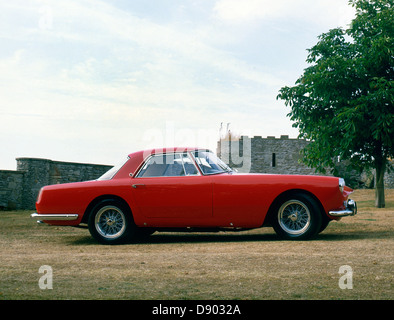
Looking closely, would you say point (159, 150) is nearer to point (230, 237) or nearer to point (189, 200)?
point (189, 200)

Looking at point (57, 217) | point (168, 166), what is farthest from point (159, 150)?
point (57, 217)

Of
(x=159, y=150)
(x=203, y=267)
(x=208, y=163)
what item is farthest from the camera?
Result: (x=159, y=150)

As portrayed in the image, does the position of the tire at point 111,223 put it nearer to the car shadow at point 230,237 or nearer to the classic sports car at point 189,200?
the classic sports car at point 189,200

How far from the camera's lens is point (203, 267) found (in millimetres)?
6242

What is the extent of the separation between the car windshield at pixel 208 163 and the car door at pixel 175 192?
0.44 feet

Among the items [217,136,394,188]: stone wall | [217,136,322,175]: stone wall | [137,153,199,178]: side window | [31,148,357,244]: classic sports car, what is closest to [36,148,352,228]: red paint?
[31,148,357,244]: classic sports car

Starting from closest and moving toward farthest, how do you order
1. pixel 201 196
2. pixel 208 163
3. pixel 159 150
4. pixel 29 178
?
pixel 201 196 < pixel 208 163 < pixel 159 150 < pixel 29 178

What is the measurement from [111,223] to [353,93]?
19390 millimetres

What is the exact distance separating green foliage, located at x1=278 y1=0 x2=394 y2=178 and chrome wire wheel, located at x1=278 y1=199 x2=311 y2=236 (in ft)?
48.3

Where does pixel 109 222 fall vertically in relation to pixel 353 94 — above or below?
below

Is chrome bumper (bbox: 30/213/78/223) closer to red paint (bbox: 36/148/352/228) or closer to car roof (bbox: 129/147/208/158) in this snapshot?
red paint (bbox: 36/148/352/228)

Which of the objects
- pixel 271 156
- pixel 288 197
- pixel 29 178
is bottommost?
pixel 288 197

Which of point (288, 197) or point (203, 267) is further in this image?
point (288, 197)

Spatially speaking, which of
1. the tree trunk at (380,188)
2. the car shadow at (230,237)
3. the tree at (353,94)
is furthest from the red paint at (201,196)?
the tree trunk at (380,188)
